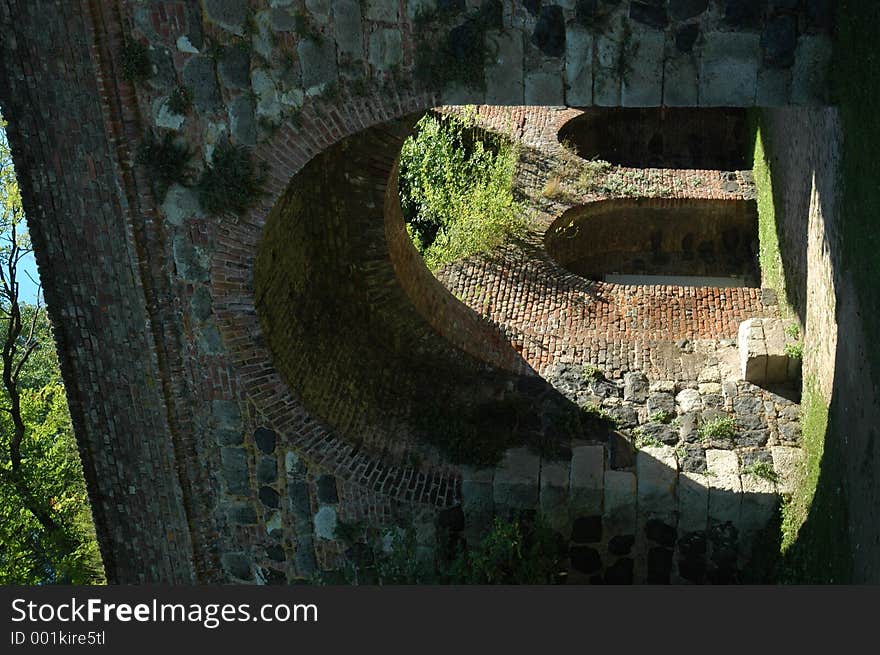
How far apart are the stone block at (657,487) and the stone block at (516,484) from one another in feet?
2.83

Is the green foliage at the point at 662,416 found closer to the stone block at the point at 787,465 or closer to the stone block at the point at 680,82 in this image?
the stone block at the point at 787,465

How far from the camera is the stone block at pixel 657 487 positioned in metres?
8.54

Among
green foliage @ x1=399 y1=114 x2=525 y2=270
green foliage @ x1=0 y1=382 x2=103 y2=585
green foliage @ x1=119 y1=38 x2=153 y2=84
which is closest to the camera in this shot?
green foliage @ x1=119 y1=38 x2=153 y2=84

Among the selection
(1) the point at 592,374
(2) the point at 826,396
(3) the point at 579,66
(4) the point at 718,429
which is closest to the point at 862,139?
(3) the point at 579,66

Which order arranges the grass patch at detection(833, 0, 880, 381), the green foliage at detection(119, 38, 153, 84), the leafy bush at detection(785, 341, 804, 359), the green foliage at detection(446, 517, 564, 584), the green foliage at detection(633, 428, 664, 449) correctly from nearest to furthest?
1. the grass patch at detection(833, 0, 880, 381)
2. the green foliage at detection(119, 38, 153, 84)
3. the green foliage at detection(446, 517, 564, 584)
4. the green foliage at detection(633, 428, 664, 449)
5. the leafy bush at detection(785, 341, 804, 359)

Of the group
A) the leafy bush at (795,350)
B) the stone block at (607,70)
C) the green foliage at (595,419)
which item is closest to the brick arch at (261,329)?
the stone block at (607,70)

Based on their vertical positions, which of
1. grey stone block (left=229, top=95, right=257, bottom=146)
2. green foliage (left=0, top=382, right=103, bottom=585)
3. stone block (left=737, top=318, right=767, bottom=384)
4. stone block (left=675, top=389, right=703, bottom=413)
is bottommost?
green foliage (left=0, top=382, right=103, bottom=585)

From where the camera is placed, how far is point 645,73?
21.9ft

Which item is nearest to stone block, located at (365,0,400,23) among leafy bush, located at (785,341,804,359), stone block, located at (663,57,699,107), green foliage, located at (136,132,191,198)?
green foliage, located at (136,132,191,198)

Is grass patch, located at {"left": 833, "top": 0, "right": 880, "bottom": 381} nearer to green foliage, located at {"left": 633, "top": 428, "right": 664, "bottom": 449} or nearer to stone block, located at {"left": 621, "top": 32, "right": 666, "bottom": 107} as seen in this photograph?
stone block, located at {"left": 621, "top": 32, "right": 666, "bottom": 107}

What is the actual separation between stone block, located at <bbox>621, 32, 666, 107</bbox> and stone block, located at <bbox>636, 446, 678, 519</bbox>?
3267 mm

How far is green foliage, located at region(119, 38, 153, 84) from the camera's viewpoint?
6988 millimetres

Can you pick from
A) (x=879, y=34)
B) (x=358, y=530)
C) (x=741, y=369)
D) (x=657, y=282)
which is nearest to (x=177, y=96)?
(x=358, y=530)

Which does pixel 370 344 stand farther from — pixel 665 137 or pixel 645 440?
pixel 665 137
